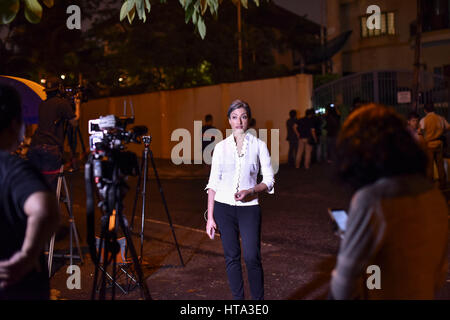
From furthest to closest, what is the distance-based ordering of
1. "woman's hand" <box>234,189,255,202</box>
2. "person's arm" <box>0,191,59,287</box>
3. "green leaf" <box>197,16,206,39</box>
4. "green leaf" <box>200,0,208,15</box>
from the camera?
"green leaf" <box>200,0,208,15</box> → "green leaf" <box>197,16,206,39</box> → "woman's hand" <box>234,189,255,202</box> → "person's arm" <box>0,191,59,287</box>

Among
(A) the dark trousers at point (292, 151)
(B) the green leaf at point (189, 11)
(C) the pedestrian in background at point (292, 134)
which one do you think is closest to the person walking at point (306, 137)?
(C) the pedestrian in background at point (292, 134)

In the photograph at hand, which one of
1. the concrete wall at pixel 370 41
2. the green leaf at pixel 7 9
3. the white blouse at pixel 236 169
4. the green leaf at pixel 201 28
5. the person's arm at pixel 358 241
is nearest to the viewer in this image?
the person's arm at pixel 358 241

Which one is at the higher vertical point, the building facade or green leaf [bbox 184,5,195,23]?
the building facade

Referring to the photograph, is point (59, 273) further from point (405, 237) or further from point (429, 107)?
point (429, 107)

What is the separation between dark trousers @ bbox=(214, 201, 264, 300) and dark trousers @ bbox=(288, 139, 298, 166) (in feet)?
42.2

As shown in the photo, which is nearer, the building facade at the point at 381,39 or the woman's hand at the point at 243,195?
the woman's hand at the point at 243,195

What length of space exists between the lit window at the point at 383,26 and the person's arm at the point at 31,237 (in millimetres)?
28711

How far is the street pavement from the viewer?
5.39m

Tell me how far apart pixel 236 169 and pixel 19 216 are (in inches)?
92.4

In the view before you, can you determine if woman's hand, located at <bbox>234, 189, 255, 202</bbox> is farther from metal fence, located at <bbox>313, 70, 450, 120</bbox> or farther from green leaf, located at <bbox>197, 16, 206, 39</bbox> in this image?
metal fence, located at <bbox>313, 70, 450, 120</bbox>

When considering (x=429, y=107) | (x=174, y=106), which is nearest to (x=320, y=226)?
(x=429, y=107)

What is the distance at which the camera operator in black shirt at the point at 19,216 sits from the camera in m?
2.40

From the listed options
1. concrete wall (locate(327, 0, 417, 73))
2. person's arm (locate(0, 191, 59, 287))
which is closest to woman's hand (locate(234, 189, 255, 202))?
person's arm (locate(0, 191, 59, 287))

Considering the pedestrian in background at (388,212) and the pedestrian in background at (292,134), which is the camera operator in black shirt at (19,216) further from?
the pedestrian in background at (292,134)
